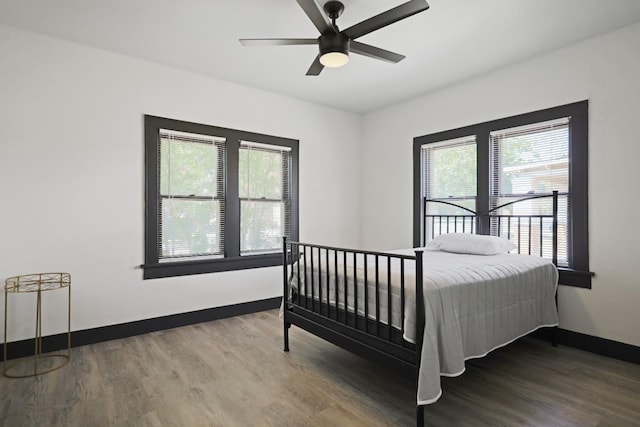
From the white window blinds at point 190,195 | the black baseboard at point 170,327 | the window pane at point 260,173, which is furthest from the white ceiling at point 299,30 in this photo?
the black baseboard at point 170,327

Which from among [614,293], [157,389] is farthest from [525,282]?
[157,389]

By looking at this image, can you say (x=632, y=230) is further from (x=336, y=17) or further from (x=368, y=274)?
(x=336, y=17)

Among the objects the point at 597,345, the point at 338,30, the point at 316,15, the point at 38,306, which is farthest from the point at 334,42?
the point at 597,345

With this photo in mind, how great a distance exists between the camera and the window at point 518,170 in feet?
9.95

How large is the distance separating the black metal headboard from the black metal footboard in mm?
1534

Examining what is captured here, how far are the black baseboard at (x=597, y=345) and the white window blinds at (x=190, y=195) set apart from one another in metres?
3.47

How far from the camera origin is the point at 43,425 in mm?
1921

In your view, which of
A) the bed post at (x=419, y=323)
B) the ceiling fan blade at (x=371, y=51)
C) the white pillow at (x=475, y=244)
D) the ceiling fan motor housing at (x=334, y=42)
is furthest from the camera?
the white pillow at (x=475, y=244)

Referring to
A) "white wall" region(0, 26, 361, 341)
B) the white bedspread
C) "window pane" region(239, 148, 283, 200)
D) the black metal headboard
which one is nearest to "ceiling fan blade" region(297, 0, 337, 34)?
the white bedspread

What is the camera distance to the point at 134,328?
3.33m

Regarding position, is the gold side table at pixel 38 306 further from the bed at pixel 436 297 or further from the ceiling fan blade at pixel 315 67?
the ceiling fan blade at pixel 315 67

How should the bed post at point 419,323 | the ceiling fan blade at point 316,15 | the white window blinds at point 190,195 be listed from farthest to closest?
the white window blinds at point 190,195
the ceiling fan blade at point 316,15
the bed post at point 419,323

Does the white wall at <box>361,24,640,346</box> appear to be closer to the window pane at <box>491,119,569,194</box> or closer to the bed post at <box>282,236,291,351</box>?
the window pane at <box>491,119,569,194</box>

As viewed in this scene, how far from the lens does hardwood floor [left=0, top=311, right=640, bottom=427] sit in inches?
78.2
